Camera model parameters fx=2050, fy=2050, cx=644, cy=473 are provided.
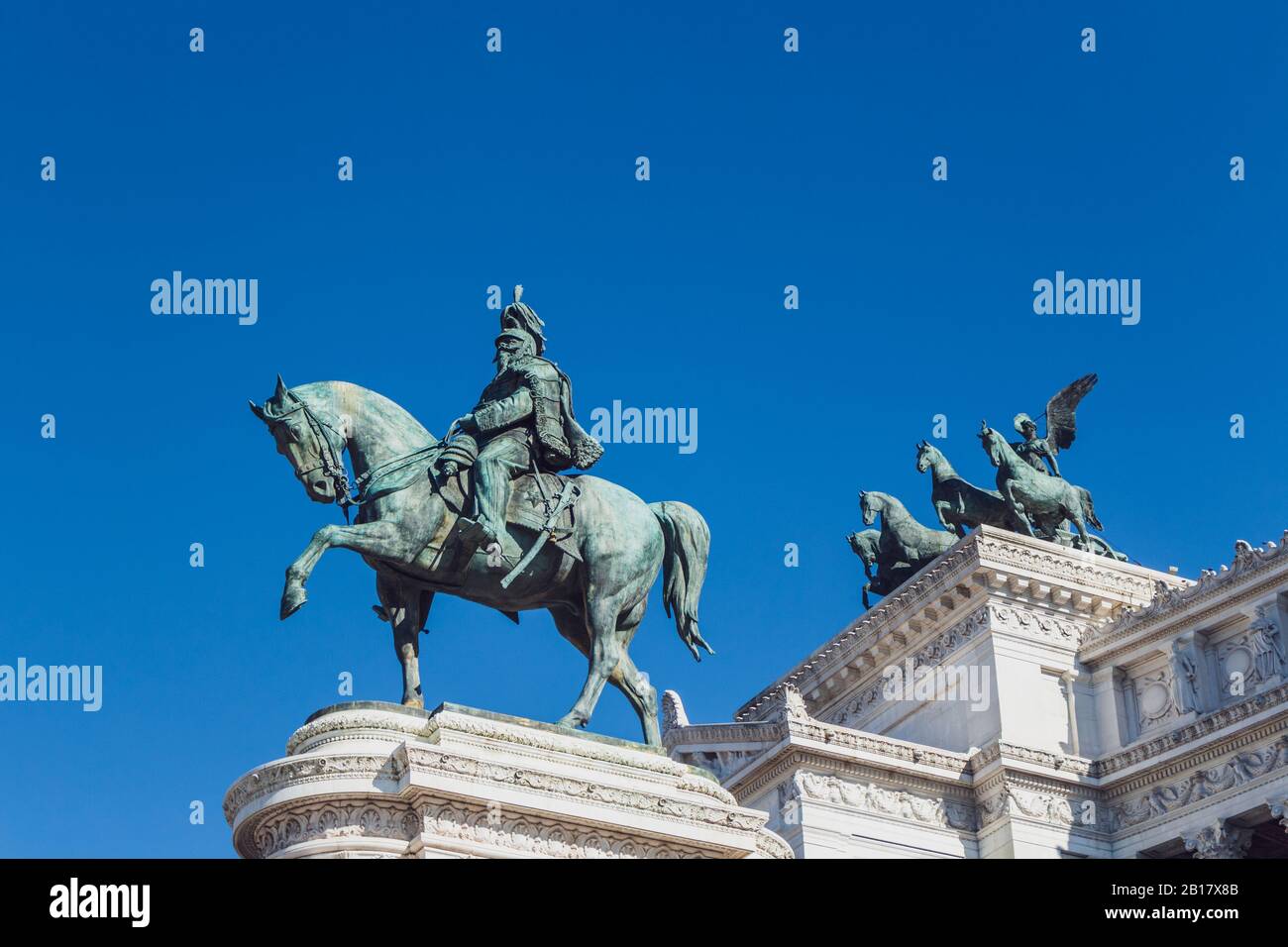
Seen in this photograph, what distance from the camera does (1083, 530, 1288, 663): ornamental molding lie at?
123 feet

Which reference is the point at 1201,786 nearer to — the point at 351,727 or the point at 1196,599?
the point at 1196,599

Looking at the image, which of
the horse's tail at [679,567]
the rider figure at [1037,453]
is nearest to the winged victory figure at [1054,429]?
the rider figure at [1037,453]

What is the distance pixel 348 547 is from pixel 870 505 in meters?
27.0

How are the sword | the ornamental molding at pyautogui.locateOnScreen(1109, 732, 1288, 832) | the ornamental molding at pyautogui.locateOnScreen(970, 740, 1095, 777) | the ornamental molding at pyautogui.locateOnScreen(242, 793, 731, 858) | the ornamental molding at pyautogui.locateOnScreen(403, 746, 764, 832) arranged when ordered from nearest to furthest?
the ornamental molding at pyautogui.locateOnScreen(242, 793, 731, 858), the ornamental molding at pyautogui.locateOnScreen(403, 746, 764, 832), the sword, the ornamental molding at pyautogui.locateOnScreen(1109, 732, 1288, 832), the ornamental molding at pyautogui.locateOnScreen(970, 740, 1095, 777)

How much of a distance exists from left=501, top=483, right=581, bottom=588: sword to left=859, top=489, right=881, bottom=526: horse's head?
25.1 metres

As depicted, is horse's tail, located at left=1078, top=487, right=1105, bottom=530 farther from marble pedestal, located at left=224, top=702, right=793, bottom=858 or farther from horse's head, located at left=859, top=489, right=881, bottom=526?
marble pedestal, located at left=224, top=702, right=793, bottom=858

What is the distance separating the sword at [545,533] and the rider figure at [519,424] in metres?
0.15

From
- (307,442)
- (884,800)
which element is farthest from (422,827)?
(884,800)

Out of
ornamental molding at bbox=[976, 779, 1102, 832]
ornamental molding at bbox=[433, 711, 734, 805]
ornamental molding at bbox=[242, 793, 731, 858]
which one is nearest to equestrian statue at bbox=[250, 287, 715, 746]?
ornamental molding at bbox=[433, 711, 734, 805]

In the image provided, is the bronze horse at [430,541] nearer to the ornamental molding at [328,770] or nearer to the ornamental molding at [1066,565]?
the ornamental molding at [328,770]

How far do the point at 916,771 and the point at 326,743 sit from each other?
21.0 metres

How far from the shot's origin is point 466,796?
17.5 metres

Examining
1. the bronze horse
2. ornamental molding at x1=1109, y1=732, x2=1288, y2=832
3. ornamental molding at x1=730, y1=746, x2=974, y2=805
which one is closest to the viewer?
the bronze horse

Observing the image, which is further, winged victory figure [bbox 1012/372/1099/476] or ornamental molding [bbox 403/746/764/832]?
winged victory figure [bbox 1012/372/1099/476]
